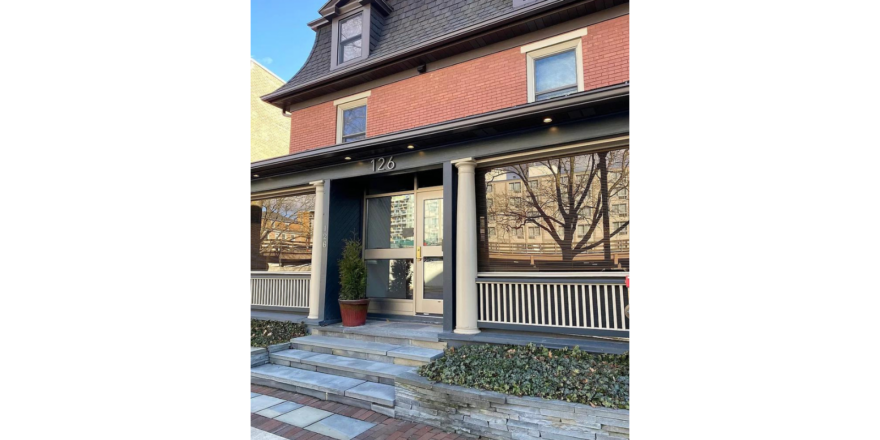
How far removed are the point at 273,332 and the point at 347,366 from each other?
2244 millimetres

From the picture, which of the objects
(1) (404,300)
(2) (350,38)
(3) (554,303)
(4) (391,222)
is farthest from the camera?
(2) (350,38)

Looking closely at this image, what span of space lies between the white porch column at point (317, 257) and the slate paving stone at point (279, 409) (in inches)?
88.8

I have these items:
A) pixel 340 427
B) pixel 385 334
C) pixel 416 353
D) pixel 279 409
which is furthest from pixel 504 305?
pixel 279 409

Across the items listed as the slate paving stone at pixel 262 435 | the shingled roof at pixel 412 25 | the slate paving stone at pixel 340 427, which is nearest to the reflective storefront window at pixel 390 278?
the slate paving stone at pixel 340 427

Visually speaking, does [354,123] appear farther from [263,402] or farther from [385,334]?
[263,402]

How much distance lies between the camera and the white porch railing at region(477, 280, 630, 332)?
4867 millimetres

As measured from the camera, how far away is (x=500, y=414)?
366 centimetres

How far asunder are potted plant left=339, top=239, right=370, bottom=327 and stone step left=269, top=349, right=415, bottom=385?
0.79 metres

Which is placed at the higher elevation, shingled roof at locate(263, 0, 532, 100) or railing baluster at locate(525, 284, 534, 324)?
shingled roof at locate(263, 0, 532, 100)

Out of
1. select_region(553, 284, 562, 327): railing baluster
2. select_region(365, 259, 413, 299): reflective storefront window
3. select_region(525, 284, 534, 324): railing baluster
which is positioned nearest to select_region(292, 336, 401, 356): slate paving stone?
select_region(365, 259, 413, 299): reflective storefront window

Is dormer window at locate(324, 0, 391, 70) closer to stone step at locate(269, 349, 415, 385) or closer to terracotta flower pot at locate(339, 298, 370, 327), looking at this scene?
terracotta flower pot at locate(339, 298, 370, 327)
